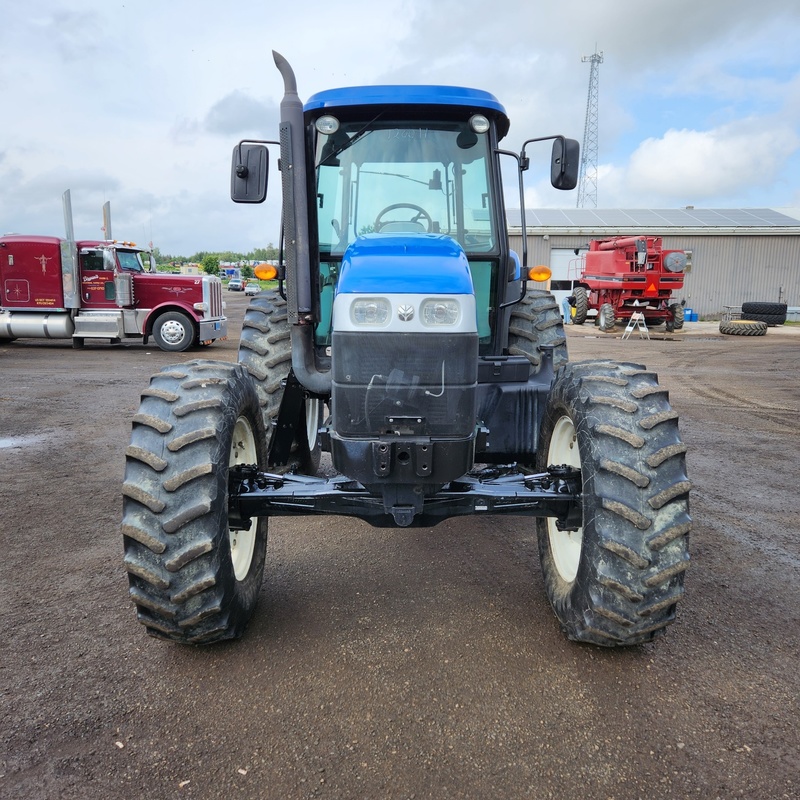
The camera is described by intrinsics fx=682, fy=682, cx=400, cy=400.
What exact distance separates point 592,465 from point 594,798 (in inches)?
45.2

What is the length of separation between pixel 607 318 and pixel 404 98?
17.6 metres

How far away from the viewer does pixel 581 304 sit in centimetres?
2209

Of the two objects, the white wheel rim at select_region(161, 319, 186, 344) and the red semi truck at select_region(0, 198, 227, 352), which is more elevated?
the red semi truck at select_region(0, 198, 227, 352)

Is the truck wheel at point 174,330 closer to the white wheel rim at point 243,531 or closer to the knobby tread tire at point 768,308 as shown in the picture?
the white wheel rim at point 243,531

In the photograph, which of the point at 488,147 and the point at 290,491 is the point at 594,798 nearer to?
the point at 290,491

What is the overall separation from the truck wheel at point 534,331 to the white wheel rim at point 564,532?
3.47 ft

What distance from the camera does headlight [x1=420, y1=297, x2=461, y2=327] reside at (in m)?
2.65

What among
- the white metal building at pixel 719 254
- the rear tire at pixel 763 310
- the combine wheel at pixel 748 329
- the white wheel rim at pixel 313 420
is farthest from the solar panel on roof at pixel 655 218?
the white wheel rim at pixel 313 420

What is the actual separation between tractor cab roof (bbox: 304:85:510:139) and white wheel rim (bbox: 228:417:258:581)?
1.77 metres

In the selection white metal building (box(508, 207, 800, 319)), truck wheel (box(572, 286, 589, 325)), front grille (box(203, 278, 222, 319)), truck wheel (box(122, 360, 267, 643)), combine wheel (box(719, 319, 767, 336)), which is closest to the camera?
truck wheel (box(122, 360, 267, 643))

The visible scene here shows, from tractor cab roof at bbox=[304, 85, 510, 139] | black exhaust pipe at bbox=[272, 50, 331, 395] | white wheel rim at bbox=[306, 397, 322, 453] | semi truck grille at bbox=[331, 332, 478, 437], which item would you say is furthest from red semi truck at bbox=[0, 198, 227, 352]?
semi truck grille at bbox=[331, 332, 478, 437]

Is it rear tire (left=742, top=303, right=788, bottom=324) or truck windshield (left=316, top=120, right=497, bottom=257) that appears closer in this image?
truck windshield (left=316, top=120, right=497, bottom=257)

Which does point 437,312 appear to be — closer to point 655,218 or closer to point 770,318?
point 770,318

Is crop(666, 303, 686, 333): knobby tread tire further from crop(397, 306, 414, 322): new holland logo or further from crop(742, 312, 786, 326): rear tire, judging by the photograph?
crop(397, 306, 414, 322): new holland logo
